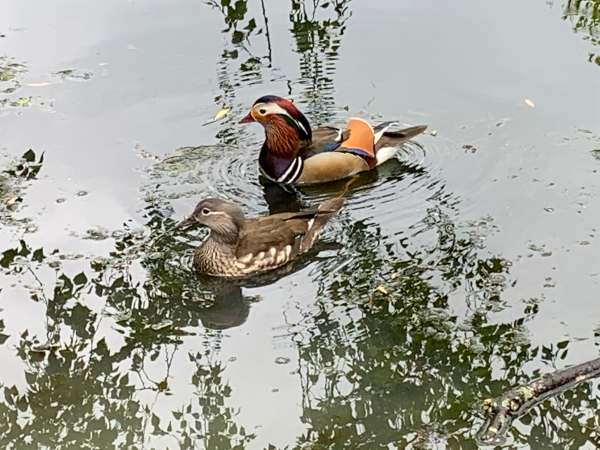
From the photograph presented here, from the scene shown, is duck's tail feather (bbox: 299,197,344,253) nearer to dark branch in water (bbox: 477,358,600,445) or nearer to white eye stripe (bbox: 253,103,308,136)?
white eye stripe (bbox: 253,103,308,136)

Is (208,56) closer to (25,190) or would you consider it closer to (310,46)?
(310,46)

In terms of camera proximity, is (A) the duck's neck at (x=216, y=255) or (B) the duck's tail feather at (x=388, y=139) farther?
(B) the duck's tail feather at (x=388, y=139)

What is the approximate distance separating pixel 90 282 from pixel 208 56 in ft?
11.0

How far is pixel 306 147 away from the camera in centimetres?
756

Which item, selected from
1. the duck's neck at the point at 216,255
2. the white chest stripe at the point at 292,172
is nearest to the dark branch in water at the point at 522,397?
the duck's neck at the point at 216,255

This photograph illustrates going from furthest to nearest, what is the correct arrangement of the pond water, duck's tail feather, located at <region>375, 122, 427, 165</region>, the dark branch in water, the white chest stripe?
duck's tail feather, located at <region>375, 122, 427, 165</region> → the white chest stripe → the pond water → the dark branch in water

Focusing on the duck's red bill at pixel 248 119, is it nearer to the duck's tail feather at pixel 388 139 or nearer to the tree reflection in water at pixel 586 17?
the duck's tail feather at pixel 388 139

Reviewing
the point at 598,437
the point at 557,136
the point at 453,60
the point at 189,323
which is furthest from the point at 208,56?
the point at 598,437

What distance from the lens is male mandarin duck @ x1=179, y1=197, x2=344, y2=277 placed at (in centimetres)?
630

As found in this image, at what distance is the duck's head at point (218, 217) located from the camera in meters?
6.32

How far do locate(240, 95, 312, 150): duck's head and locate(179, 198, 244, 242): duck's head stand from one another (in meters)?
1.19

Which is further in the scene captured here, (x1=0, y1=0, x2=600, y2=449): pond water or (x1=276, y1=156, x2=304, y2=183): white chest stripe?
(x1=276, y1=156, x2=304, y2=183): white chest stripe

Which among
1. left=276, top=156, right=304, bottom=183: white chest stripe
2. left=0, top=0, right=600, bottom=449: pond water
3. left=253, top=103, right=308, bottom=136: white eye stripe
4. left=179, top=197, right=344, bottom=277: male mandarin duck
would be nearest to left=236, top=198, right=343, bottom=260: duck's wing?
left=179, top=197, right=344, bottom=277: male mandarin duck

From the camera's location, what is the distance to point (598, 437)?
4941 millimetres
